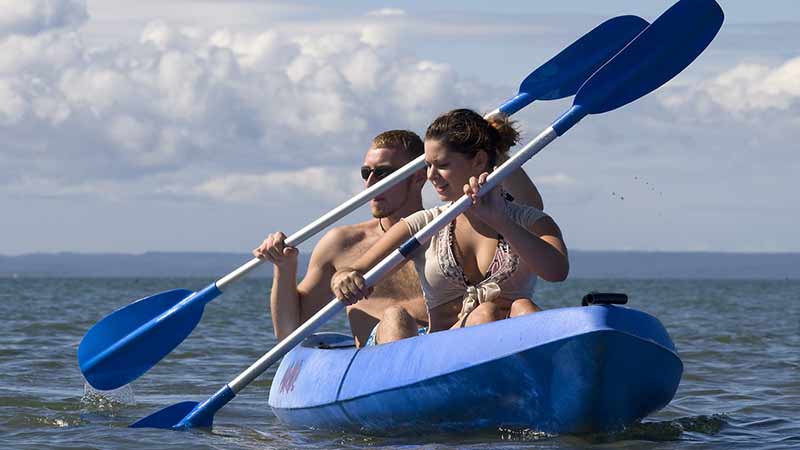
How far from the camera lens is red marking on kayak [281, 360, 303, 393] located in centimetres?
727

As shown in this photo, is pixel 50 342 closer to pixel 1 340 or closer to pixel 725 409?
pixel 1 340

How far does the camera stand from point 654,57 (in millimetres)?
7047

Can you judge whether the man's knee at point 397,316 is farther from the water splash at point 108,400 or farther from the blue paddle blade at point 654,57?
the water splash at point 108,400

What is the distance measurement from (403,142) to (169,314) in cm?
164

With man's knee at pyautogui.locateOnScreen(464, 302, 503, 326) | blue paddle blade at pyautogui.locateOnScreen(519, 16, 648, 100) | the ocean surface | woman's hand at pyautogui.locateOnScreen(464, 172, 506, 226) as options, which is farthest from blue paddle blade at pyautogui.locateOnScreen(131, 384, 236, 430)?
blue paddle blade at pyautogui.locateOnScreen(519, 16, 648, 100)

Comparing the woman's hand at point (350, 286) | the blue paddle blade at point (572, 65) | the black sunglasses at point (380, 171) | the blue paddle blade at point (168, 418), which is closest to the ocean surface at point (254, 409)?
the blue paddle blade at point (168, 418)

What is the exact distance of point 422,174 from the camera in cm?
719

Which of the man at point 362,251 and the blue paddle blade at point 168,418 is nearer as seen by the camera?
the man at point 362,251

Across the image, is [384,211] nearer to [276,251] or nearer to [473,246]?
[276,251]

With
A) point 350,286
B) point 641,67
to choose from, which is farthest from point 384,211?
point 641,67

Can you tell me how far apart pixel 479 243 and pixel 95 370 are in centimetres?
263

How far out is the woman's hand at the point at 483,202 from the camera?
591cm

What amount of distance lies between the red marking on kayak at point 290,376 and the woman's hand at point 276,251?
1.98 feet

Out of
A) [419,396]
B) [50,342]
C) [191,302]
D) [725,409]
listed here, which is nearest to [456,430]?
[419,396]
